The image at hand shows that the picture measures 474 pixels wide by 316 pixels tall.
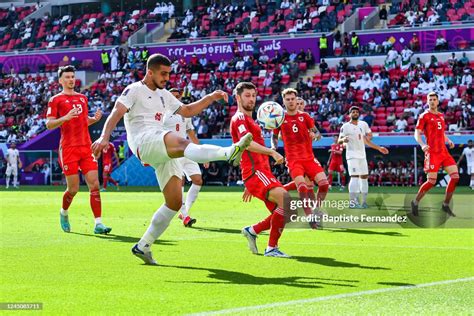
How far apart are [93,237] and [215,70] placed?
116 feet

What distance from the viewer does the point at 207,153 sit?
8750 millimetres

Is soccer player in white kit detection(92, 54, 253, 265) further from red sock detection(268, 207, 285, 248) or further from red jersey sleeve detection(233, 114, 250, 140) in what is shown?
red sock detection(268, 207, 285, 248)

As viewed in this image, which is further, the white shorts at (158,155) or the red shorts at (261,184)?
the red shorts at (261,184)

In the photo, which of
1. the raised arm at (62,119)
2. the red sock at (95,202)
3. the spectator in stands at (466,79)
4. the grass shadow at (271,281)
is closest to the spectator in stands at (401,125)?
the spectator in stands at (466,79)

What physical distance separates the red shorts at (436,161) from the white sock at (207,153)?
9.79 m

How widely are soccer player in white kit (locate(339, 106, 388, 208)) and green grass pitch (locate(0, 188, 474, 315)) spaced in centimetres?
515

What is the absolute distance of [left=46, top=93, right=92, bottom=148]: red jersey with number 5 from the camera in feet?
47.8

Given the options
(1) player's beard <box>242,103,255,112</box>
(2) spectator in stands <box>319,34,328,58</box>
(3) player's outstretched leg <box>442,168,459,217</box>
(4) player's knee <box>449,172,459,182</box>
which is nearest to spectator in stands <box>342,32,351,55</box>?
(2) spectator in stands <box>319,34,328,58</box>

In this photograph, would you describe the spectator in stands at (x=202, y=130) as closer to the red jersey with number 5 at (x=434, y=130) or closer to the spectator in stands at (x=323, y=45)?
the spectator in stands at (x=323, y=45)

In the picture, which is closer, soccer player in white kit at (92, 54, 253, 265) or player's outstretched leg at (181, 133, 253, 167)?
player's outstretched leg at (181, 133, 253, 167)

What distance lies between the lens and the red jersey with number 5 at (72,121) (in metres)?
14.6

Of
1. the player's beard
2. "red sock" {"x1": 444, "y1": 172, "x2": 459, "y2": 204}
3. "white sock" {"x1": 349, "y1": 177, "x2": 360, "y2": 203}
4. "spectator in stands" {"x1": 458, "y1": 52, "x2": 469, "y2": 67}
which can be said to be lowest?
"white sock" {"x1": 349, "y1": 177, "x2": 360, "y2": 203}

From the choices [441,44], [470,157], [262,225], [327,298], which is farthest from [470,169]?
[327,298]

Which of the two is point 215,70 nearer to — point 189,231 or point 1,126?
point 1,126
